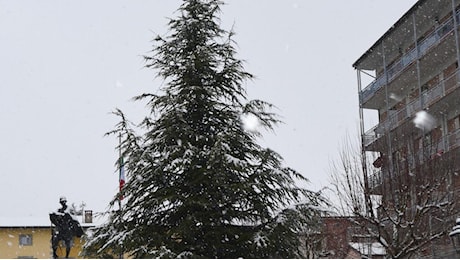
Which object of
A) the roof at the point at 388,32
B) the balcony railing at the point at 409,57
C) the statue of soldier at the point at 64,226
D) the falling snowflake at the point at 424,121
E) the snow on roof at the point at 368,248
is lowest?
the snow on roof at the point at 368,248

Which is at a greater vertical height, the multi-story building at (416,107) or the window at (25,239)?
the multi-story building at (416,107)

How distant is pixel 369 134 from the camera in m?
28.0

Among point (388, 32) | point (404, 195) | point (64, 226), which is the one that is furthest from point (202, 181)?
point (388, 32)

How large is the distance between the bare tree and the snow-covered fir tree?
5.61 m

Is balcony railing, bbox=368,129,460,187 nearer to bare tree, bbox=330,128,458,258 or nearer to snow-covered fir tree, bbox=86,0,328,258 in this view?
bare tree, bbox=330,128,458,258

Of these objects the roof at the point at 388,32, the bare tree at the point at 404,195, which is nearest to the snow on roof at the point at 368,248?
the bare tree at the point at 404,195

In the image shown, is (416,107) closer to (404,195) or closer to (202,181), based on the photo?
(404,195)

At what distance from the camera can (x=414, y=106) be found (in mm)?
26875

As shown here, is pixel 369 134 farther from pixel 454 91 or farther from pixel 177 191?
pixel 177 191

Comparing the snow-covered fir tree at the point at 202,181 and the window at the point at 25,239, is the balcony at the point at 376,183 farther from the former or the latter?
the window at the point at 25,239

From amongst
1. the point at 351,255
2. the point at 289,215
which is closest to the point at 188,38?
the point at 289,215

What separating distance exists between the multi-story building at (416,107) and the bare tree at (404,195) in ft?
0.10

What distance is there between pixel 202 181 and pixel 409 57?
1776cm

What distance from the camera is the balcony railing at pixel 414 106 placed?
81.3ft
